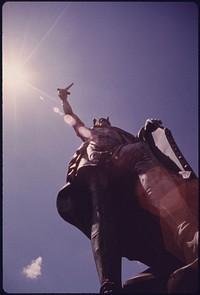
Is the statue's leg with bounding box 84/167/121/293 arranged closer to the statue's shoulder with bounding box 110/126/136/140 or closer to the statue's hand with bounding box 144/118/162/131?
the statue's shoulder with bounding box 110/126/136/140

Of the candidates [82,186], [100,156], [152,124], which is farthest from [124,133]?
[82,186]

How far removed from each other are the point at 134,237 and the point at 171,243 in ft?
2.73

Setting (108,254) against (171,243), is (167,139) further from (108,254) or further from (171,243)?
(108,254)

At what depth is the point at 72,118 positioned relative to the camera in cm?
841

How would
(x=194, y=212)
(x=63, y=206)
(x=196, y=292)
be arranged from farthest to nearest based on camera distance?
(x=63, y=206) < (x=194, y=212) < (x=196, y=292)

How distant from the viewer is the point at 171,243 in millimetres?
5359

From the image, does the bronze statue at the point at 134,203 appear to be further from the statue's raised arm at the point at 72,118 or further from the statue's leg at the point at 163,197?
the statue's raised arm at the point at 72,118

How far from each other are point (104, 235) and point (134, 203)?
864mm

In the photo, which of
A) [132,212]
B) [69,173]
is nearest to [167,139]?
[132,212]

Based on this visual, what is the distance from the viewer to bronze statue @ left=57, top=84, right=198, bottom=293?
4.98 m

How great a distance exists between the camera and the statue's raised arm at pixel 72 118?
25.6 ft

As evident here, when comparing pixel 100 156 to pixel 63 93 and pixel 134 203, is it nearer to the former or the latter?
pixel 134 203

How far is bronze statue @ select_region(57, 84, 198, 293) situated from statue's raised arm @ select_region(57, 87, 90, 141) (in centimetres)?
53

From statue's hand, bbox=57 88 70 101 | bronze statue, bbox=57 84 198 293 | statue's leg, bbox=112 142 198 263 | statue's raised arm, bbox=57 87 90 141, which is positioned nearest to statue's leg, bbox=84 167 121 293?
bronze statue, bbox=57 84 198 293
